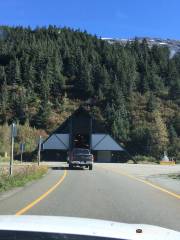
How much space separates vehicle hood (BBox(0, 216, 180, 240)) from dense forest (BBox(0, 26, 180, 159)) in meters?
102

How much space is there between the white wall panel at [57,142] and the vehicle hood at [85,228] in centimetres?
8865

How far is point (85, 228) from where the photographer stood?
15.7ft

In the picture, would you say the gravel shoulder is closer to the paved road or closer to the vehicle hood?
the paved road

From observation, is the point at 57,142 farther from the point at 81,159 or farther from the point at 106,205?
the point at 106,205

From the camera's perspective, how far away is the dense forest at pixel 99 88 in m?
122

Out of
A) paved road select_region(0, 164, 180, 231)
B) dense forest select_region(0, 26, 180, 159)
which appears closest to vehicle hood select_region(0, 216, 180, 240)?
paved road select_region(0, 164, 180, 231)

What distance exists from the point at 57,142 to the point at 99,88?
2369 inches

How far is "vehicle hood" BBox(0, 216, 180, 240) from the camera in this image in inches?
180

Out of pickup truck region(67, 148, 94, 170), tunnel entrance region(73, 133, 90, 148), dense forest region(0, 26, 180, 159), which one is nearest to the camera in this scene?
pickup truck region(67, 148, 94, 170)

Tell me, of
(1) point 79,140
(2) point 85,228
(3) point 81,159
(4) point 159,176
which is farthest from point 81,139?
(2) point 85,228

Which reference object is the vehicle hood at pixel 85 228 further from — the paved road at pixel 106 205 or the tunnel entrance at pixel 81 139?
the tunnel entrance at pixel 81 139

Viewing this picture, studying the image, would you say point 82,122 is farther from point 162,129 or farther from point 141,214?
point 141,214

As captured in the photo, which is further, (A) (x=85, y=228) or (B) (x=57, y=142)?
(B) (x=57, y=142)

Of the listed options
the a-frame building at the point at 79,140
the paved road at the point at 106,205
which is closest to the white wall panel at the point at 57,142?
the a-frame building at the point at 79,140
